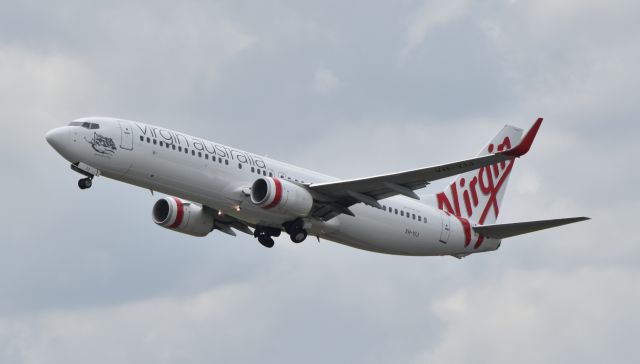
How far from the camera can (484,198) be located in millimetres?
71625

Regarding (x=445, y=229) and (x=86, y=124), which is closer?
(x=86, y=124)

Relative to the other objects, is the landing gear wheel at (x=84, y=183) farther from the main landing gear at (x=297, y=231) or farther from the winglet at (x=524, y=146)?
the winglet at (x=524, y=146)

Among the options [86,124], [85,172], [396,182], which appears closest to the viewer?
[85,172]

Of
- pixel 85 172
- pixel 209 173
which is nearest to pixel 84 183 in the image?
pixel 85 172

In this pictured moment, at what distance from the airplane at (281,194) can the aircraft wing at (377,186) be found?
46 millimetres

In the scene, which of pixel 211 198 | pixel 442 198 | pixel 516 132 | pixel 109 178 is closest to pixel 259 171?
pixel 211 198

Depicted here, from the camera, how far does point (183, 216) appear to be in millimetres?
65125

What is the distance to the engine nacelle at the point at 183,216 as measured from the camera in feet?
214

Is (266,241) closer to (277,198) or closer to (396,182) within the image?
(277,198)

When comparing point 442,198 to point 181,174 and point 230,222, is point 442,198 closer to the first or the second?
point 230,222

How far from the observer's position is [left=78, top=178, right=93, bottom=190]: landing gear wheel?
57203 mm

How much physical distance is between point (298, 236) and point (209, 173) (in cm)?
580

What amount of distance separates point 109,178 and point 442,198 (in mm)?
19544

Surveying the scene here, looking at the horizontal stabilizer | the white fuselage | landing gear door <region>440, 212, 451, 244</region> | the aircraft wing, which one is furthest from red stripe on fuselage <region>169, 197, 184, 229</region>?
the horizontal stabilizer
